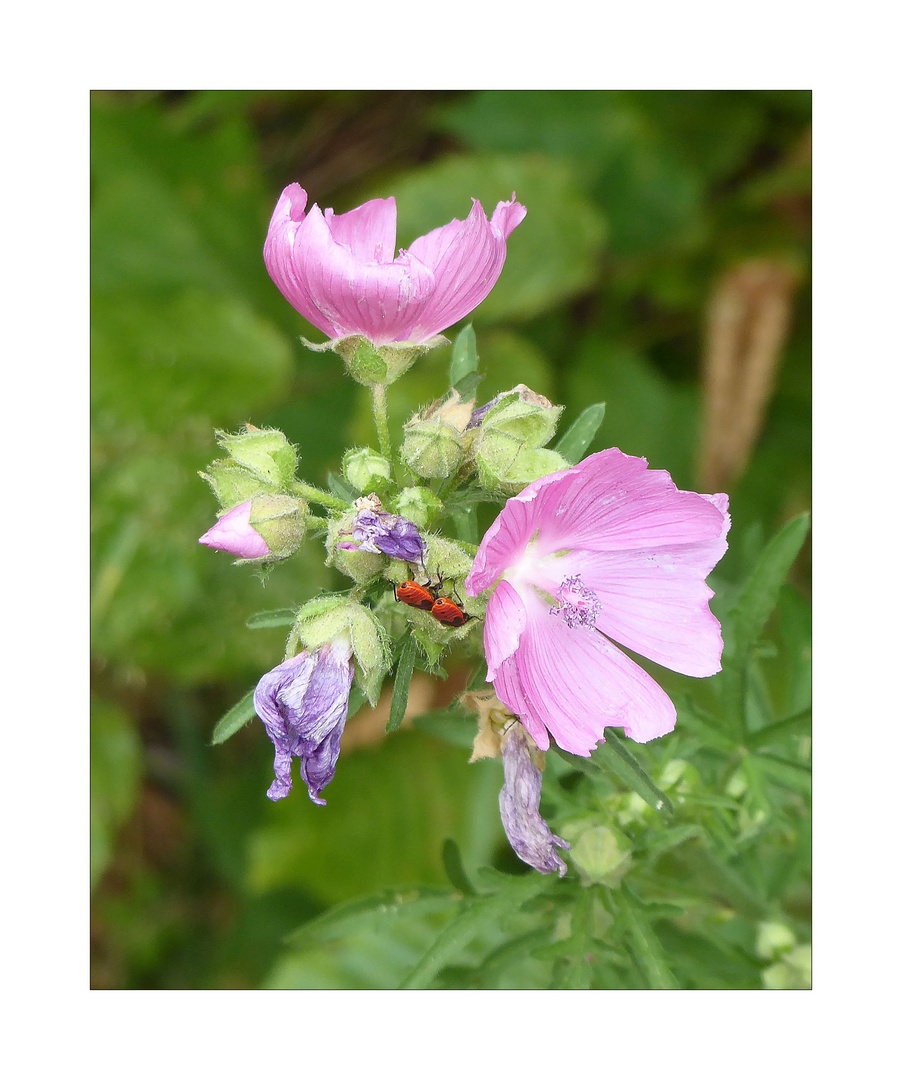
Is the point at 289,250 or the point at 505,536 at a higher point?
the point at 289,250

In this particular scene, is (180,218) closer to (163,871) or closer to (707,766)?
(163,871)

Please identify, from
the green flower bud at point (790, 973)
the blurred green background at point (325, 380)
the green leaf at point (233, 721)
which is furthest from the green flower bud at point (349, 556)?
the blurred green background at point (325, 380)

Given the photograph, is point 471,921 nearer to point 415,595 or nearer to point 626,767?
point 626,767

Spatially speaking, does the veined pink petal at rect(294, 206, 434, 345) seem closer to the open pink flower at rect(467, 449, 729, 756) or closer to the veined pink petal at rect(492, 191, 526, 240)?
the veined pink petal at rect(492, 191, 526, 240)

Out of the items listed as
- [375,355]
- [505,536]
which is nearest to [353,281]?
[375,355]

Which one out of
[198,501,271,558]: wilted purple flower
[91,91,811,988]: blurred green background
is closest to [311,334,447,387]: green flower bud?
[198,501,271,558]: wilted purple flower
